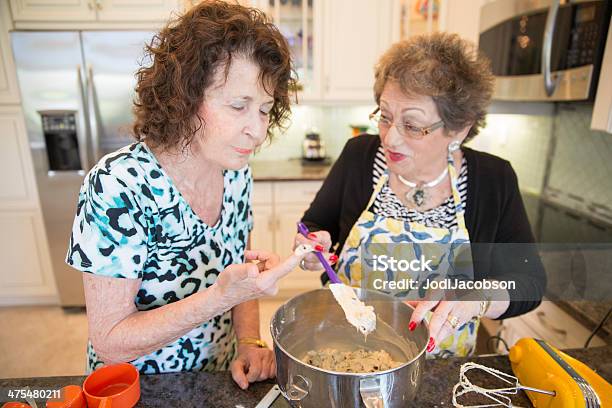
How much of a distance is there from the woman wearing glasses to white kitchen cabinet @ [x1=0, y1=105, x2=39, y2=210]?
2.38m

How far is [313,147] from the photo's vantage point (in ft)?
9.96

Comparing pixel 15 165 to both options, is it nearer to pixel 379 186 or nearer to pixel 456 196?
pixel 379 186

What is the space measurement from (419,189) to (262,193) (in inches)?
64.3

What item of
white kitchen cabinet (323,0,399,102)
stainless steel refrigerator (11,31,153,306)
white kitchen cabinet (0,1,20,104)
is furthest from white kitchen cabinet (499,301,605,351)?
white kitchen cabinet (0,1,20,104)

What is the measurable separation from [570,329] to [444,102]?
3.10 feet

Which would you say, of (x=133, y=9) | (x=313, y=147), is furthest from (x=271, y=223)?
(x=133, y=9)

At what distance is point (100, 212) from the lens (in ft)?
2.64

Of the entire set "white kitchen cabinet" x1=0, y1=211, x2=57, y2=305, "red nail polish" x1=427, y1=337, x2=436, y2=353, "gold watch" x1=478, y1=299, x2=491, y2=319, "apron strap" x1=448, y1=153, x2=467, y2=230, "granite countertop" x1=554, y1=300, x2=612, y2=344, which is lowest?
"white kitchen cabinet" x1=0, y1=211, x2=57, y2=305

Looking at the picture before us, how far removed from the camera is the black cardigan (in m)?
1.01

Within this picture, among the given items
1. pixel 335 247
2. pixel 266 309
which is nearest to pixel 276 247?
pixel 266 309

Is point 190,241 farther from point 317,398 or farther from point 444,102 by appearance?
point 444,102

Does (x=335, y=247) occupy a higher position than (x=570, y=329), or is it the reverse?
(x=335, y=247)

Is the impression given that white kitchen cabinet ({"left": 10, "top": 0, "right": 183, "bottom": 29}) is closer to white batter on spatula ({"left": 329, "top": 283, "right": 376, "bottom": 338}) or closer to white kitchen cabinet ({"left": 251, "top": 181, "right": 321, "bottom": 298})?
white kitchen cabinet ({"left": 251, "top": 181, "right": 321, "bottom": 298})

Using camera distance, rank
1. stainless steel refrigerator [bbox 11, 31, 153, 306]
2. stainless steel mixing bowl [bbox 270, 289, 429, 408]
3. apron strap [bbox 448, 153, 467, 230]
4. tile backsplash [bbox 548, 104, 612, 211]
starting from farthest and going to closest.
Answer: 1. stainless steel refrigerator [bbox 11, 31, 153, 306]
2. tile backsplash [bbox 548, 104, 612, 211]
3. apron strap [bbox 448, 153, 467, 230]
4. stainless steel mixing bowl [bbox 270, 289, 429, 408]
